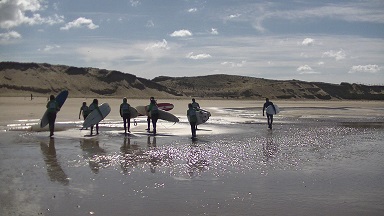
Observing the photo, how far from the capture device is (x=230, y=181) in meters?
8.62

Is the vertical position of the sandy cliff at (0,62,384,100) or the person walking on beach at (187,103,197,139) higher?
the sandy cliff at (0,62,384,100)

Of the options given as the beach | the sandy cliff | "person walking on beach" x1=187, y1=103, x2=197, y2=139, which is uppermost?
the sandy cliff

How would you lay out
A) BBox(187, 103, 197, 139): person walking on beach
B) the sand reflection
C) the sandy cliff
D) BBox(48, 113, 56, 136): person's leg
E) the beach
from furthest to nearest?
the sandy cliff, BBox(187, 103, 197, 139): person walking on beach, BBox(48, 113, 56, 136): person's leg, the sand reflection, the beach

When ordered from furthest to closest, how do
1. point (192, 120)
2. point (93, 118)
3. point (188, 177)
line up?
point (93, 118) < point (192, 120) < point (188, 177)

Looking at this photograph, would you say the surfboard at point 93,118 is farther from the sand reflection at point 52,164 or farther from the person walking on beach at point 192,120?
the person walking on beach at point 192,120

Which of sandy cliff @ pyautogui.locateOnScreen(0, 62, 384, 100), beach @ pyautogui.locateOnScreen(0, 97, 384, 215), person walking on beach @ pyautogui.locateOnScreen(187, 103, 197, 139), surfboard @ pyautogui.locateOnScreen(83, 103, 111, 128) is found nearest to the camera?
beach @ pyautogui.locateOnScreen(0, 97, 384, 215)

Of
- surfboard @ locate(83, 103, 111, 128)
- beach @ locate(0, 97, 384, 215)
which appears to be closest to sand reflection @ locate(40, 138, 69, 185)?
beach @ locate(0, 97, 384, 215)

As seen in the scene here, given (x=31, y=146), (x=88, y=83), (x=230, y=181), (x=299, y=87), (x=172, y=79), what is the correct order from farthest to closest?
(x=172, y=79), (x=299, y=87), (x=88, y=83), (x=31, y=146), (x=230, y=181)

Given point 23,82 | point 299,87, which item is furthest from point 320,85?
point 23,82

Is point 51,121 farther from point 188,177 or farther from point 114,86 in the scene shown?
point 114,86

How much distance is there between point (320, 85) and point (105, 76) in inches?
2864

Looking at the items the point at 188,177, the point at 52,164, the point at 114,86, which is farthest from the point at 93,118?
the point at 114,86

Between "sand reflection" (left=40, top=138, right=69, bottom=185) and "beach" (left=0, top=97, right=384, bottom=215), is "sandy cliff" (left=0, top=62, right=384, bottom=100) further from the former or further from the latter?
"beach" (left=0, top=97, right=384, bottom=215)

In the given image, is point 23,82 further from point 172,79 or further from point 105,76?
point 172,79
